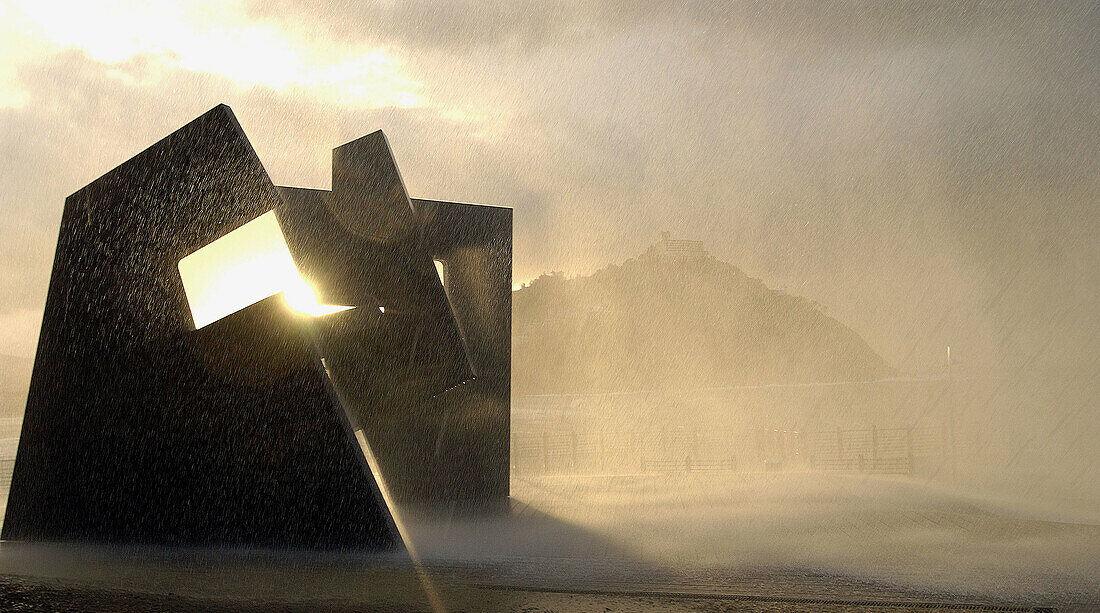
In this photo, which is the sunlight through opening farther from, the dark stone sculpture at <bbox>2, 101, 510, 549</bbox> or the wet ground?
the wet ground

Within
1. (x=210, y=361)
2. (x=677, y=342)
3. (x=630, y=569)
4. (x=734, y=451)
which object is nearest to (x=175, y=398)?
(x=210, y=361)

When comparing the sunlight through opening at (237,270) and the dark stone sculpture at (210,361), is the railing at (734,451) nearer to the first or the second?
the dark stone sculpture at (210,361)

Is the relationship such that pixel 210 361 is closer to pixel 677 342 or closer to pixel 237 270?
pixel 237 270

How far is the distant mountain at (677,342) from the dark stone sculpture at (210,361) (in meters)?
69.8

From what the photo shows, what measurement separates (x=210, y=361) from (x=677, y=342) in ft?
293

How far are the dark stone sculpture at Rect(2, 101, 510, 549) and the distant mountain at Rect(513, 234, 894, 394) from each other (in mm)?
69818

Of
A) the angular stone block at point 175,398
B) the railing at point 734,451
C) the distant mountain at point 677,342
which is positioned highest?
the distant mountain at point 677,342

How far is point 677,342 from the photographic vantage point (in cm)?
9500

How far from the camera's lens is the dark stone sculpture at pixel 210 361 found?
7.11 metres

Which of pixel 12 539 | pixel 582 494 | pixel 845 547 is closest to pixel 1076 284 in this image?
pixel 582 494

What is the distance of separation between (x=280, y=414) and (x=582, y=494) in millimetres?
8524

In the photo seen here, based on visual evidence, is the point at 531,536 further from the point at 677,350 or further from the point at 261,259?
the point at 677,350

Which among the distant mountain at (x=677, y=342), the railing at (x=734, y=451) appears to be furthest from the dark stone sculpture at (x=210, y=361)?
the distant mountain at (x=677, y=342)

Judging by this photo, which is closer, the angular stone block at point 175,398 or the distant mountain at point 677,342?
the angular stone block at point 175,398
